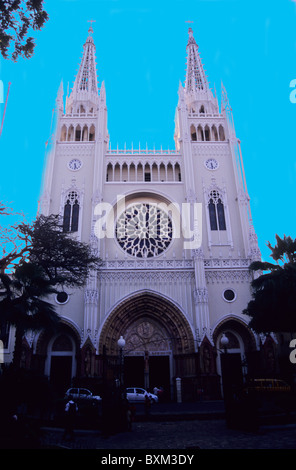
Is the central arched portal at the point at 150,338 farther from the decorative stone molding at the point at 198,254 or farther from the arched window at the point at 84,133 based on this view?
the arched window at the point at 84,133

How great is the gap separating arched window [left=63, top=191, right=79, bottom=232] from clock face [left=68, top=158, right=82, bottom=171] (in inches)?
102

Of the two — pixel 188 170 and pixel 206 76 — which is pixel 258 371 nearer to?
pixel 188 170

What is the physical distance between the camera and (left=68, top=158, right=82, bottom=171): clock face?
30.5m

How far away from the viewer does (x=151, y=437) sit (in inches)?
397

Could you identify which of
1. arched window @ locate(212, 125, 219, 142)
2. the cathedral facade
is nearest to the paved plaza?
the cathedral facade

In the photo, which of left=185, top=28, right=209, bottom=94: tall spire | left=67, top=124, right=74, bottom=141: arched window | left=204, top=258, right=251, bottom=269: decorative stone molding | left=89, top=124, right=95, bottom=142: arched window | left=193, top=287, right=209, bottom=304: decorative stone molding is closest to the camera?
left=193, top=287, right=209, bottom=304: decorative stone molding

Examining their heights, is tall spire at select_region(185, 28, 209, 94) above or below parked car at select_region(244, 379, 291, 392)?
above

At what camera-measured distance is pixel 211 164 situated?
1224 inches

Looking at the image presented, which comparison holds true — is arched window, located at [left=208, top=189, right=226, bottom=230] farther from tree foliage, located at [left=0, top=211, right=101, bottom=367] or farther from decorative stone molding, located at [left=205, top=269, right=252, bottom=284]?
tree foliage, located at [left=0, top=211, right=101, bottom=367]

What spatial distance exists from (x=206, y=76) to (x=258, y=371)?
103ft

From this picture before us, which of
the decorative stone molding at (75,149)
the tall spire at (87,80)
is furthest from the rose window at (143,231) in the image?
the tall spire at (87,80)

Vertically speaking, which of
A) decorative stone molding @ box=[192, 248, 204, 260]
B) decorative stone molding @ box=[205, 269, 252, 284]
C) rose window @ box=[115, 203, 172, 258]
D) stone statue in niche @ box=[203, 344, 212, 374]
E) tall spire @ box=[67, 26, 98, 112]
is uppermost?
tall spire @ box=[67, 26, 98, 112]

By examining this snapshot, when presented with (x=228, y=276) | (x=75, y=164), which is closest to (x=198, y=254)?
(x=228, y=276)

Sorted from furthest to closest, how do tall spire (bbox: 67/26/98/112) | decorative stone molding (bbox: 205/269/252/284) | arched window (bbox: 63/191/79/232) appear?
tall spire (bbox: 67/26/98/112), arched window (bbox: 63/191/79/232), decorative stone molding (bbox: 205/269/252/284)
